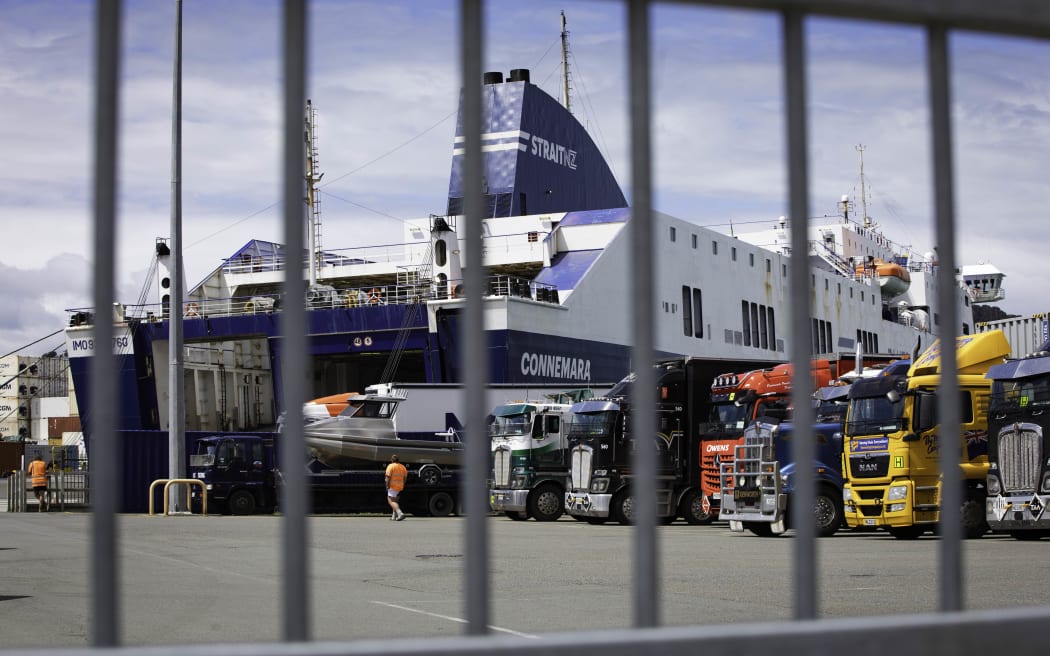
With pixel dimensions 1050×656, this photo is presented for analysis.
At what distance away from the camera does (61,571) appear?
1303 cm

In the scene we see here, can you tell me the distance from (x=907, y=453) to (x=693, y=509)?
662 centimetres

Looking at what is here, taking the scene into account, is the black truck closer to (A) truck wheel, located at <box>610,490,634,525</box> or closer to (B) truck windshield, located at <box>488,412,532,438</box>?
(B) truck windshield, located at <box>488,412,532,438</box>

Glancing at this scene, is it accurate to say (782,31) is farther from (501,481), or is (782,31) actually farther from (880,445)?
(501,481)

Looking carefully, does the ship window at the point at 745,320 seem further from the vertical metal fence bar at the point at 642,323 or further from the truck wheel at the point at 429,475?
the vertical metal fence bar at the point at 642,323

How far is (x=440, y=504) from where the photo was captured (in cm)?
2962

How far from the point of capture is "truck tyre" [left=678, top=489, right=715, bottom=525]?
24094 millimetres

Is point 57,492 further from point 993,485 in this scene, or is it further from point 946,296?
point 946,296

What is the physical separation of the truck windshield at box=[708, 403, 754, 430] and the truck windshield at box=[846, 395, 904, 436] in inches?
99.8

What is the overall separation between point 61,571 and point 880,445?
12.3m

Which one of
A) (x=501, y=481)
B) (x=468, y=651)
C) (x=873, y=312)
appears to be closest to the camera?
(x=468, y=651)

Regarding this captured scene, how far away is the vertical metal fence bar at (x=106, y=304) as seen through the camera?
2283 millimetres

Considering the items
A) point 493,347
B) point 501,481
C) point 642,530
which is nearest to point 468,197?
point 642,530

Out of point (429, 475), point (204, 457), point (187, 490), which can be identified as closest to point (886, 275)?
point (429, 475)

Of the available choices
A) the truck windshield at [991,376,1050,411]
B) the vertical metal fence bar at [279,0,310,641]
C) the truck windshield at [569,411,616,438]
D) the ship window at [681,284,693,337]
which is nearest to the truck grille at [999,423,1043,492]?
the truck windshield at [991,376,1050,411]
